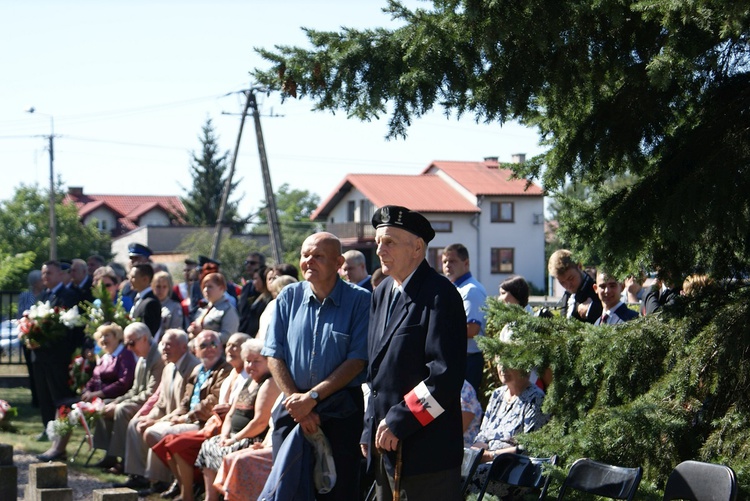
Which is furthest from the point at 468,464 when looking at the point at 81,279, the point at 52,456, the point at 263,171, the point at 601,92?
the point at 263,171

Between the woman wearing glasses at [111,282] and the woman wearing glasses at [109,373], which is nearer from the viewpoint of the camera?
the woman wearing glasses at [109,373]

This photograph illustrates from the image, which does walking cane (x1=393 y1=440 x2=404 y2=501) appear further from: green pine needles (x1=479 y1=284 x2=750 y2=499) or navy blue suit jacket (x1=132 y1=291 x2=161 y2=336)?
navy blue suit jacket (x1=132 y1=291 x2=161 y2=336)

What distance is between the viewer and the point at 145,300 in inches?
464

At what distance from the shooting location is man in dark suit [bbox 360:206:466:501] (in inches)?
197

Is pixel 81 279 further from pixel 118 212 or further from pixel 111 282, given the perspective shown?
pixel 118 212

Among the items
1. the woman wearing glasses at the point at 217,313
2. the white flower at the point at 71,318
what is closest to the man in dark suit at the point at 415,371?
the woman wearing glasses at the point at 217,313

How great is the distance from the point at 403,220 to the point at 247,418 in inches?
136

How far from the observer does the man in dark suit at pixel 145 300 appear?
38.2 ft

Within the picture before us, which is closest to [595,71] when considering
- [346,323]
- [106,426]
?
[346,323]

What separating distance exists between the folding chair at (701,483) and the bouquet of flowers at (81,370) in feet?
26.8

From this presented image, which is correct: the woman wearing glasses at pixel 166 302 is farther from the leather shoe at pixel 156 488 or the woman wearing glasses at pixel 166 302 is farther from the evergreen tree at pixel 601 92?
the evergreen tree at pixel 601 92

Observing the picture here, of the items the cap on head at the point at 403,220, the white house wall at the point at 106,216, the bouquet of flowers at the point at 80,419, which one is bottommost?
the bouquet of flowers at the point at 80,419

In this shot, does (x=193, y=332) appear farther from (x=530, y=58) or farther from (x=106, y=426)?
(x=530, y=58)

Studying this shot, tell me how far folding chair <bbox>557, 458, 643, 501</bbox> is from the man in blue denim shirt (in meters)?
1.29
